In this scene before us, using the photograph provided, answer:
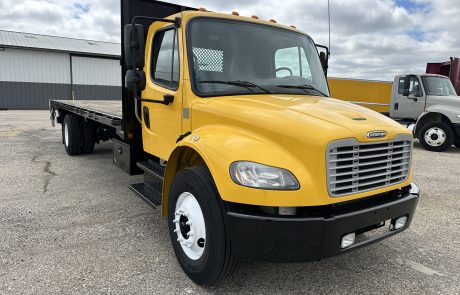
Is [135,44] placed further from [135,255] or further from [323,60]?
[323,60]

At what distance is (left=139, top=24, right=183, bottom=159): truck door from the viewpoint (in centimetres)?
358

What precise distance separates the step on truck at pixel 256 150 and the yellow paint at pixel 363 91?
36.7 feet

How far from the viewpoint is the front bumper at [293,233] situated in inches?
95.5

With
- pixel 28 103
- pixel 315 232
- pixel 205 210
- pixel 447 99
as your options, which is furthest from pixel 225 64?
pixel 28 103

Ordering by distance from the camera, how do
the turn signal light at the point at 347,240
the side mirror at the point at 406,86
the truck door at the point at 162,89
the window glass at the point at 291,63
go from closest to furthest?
the turn signal light at the point at 347,240
the truck door at the point at 162,89
the window glass at the point at 291,63
the side mirror at the point at 406,86

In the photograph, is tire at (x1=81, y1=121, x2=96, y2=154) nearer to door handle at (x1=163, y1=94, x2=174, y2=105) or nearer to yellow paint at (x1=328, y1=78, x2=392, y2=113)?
door handle at (x1=163, y1=94, x2=174, y2=105)

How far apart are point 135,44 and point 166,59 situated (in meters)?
0.43

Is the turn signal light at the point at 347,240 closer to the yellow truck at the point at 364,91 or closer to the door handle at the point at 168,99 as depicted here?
the door handle at the point at 168,99

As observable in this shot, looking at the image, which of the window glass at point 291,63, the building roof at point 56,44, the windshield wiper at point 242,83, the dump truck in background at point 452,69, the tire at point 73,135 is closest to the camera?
the windshield wiper at point 242,83

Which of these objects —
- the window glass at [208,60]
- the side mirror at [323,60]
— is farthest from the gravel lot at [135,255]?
the side mirror at [323,60]

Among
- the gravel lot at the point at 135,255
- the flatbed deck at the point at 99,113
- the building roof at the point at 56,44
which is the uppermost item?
the building roof at the point at 56,44

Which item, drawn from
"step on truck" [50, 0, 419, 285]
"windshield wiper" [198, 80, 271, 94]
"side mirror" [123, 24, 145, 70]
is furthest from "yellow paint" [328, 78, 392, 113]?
"side mirror" [123, 24, 145, 70]

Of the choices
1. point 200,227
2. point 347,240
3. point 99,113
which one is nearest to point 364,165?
point 347,240

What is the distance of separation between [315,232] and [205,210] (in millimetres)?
809
